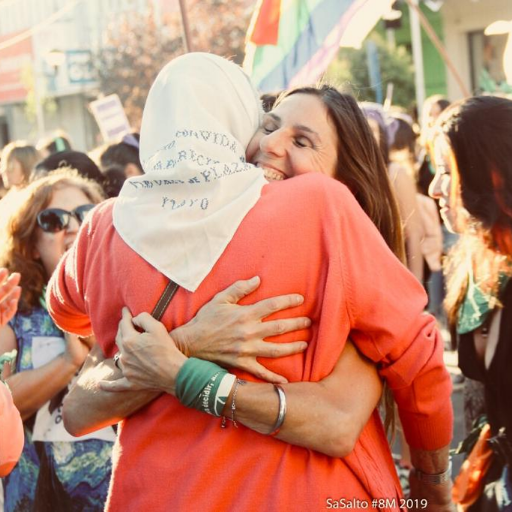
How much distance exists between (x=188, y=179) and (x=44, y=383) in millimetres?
1536

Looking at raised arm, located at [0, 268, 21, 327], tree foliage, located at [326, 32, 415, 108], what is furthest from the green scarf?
tree foliage, located at [326, 32, 415, 108]

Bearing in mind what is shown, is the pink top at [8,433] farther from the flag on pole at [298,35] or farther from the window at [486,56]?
the window at [486,56]

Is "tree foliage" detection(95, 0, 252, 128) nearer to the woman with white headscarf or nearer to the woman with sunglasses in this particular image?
the woman with sunglasses

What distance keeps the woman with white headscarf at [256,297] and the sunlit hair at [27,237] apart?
140cm

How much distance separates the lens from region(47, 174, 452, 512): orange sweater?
6.15 feet

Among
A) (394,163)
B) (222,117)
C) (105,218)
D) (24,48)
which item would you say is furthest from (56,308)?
(24,48)

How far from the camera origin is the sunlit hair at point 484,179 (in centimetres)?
279

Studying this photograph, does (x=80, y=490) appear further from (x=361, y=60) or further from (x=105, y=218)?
(x=361, y=60)

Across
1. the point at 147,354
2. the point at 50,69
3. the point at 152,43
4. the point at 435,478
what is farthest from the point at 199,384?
the point at 50,69

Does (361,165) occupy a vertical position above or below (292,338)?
above

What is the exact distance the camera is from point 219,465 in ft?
6.17

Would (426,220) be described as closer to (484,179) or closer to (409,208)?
(409,208)

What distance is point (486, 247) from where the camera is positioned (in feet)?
9.36

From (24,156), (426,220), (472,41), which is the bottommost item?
(426,220)
